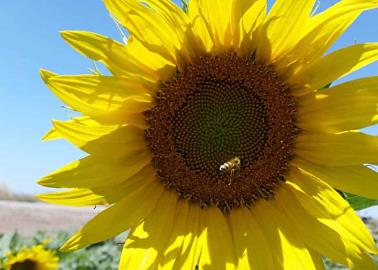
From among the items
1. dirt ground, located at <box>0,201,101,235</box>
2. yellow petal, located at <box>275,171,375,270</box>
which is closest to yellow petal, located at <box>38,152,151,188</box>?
yellow petal, located at <box>275,171,375,270</box>

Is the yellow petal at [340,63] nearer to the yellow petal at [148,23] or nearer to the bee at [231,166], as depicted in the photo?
the bee at [231,166]

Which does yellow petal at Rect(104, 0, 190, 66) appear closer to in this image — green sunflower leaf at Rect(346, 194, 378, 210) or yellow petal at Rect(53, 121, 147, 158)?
yellow petal at Rect(53, 121, 147, 158)

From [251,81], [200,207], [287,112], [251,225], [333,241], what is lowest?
[333,241]

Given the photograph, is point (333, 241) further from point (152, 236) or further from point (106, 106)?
point (106, 106)

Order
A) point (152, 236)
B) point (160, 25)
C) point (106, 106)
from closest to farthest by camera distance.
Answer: point (160, 25), point (106, 106), point (152, 236)

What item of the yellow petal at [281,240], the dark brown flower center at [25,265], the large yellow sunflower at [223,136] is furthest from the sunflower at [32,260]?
the yellow petal at [281,240]

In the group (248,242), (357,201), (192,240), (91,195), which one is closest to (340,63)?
(357,201)

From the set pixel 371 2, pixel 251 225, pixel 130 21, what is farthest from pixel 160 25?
pixel 251 225
